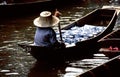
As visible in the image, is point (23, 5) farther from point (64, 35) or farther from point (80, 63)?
point (80, 63)

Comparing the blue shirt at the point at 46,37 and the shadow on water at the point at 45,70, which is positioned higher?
the blue shirt at the point at 46,37

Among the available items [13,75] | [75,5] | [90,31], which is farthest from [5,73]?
[75,5]

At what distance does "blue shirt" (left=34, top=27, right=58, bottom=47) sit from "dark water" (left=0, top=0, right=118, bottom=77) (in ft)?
2.31

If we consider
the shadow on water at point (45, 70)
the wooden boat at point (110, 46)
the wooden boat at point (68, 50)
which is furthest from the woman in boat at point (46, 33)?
the wooden boat at point (110, 46)

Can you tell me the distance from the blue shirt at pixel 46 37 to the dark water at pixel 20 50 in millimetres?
705

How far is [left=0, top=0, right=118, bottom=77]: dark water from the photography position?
9.26 metres

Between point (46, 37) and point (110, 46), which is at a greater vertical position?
point (46, 37)

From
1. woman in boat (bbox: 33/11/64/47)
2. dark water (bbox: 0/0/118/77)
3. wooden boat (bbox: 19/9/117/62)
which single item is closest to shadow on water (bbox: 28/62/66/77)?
dark water (bbox: 0/0/118/77)

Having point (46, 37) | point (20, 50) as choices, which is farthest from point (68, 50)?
point (20, 50)

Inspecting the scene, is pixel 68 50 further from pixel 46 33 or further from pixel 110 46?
pixel 110 46

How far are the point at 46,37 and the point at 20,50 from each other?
208cm

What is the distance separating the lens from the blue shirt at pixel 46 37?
927 centimetres

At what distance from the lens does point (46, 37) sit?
30.5ft

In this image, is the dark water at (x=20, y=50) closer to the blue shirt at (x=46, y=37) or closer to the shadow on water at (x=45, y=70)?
the shadow on water at (x=45, y=70)
